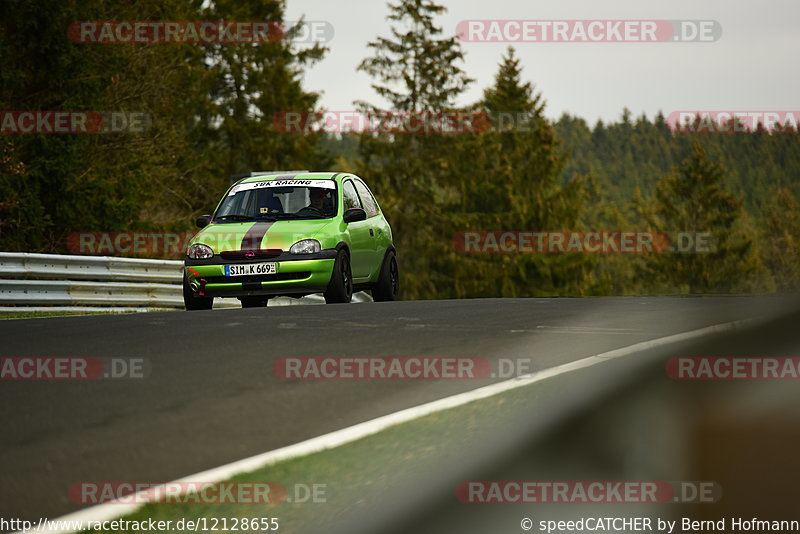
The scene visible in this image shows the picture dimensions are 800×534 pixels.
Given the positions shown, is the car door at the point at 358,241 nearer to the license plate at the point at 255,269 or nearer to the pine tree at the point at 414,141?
the license plate at the point at 255,269

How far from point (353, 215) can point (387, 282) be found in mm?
1869

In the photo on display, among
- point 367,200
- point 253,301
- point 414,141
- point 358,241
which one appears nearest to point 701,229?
point 414,141

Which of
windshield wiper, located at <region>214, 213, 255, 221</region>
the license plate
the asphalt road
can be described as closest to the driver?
windshield wiper, located at <region>214, 213, 255, 221</region>

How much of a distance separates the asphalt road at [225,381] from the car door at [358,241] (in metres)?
1.98

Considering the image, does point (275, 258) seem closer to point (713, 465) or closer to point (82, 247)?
point (713, 465)

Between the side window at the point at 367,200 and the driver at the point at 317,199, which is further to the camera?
the side window at the point at 367,200

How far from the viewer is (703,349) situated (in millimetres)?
8641

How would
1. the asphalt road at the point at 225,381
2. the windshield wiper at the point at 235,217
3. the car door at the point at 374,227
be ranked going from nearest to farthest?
the asphalt road at the point at 225,381 < the windshield wiper at the point at 235,217 < the car door at the point at 374,227

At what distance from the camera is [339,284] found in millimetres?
13922

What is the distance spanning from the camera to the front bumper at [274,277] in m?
13.5

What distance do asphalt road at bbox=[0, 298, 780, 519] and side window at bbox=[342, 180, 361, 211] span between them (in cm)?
266

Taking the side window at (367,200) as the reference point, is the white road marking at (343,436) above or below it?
below

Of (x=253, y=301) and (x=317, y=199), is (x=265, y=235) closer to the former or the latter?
(x=317, y=199)

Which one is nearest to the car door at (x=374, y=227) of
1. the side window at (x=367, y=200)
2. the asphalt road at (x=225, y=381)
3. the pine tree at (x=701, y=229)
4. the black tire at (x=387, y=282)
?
the side window at (x=367, y=200)
